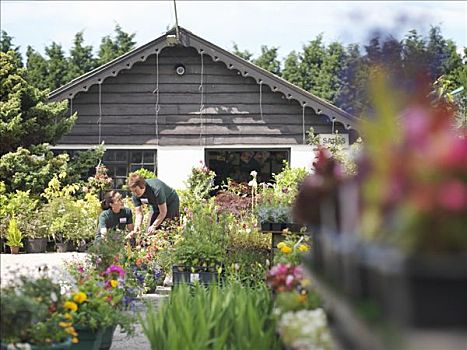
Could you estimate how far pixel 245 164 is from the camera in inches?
789

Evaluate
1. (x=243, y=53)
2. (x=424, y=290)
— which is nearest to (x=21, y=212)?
(x=424, y=290)

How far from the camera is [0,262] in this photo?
5.75 m

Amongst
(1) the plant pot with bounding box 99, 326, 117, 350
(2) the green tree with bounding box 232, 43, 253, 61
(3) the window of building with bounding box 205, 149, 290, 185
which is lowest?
(1) the plant pot with bounding box 99, 326, 117, 350

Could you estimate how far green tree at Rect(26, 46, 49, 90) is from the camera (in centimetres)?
2842

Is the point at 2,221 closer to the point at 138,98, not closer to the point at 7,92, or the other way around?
the point at 7,92

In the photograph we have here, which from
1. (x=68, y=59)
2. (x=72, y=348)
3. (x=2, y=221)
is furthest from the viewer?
(x=68, y=59)

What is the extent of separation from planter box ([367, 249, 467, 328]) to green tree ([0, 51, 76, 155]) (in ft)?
48.1

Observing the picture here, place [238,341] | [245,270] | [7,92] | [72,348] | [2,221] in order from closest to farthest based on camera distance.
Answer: [238,341], [72,348], [245,270], [2,221], [7,92]

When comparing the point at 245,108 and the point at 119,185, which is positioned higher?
the point at 245,108

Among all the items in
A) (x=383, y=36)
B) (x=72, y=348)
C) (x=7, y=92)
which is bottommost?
(x=72, y=348)

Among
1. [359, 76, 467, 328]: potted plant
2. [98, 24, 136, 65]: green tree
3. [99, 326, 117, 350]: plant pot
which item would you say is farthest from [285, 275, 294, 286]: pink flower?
[98, 24, 136, 65]: green tree

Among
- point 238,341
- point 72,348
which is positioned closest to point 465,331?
point 238,341

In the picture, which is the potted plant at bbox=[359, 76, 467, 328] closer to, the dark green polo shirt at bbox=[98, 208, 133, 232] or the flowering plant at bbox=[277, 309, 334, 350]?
the flowering plant at bbox=[277, 309, 334, 350]

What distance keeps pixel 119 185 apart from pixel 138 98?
181cm
